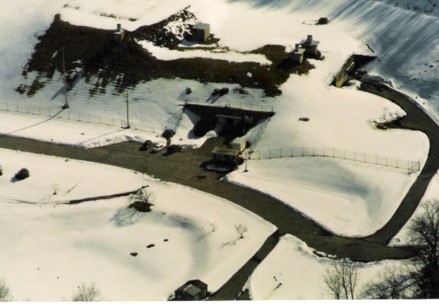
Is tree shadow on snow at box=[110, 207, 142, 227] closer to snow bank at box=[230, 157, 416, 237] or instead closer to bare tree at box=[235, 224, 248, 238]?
bare tree at box=[235, 224, 248, 238]

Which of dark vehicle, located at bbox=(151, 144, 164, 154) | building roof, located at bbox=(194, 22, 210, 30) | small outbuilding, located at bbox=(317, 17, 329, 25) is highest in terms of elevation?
small outbuilding, located at bbox=(317, 17, 329, 25)

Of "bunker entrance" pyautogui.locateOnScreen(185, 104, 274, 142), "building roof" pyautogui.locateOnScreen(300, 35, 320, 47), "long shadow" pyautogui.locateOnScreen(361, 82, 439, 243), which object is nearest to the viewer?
"long shadow" pyautogui.locateOnScreen(361, 82, 439, 243)

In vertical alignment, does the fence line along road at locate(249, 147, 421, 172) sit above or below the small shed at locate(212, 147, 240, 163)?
above

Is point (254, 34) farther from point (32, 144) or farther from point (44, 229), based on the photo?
point (44, 229)

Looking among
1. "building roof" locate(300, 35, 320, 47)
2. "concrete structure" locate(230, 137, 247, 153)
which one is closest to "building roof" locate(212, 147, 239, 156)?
"concrete structure" locate(230, 137, 247, 153)

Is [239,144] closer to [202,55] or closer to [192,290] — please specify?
[202,55]

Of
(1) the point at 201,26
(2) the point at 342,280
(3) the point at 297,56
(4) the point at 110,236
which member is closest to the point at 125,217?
(4) the point at 110,236

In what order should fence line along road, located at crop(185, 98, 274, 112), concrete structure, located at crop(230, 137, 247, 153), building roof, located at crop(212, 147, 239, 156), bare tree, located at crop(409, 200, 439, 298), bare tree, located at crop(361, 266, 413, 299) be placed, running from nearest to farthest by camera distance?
bare tree, located at crop(361, 266, 413, 299) < bare tree, located at crop(409, 200, 439, 298) < building roof, located at crop(212, 147, 239, 156) < concrete structure, located at crop(230, 137, 247, 153) < fence line along road, located at crop(185, 98, 274, 112)
